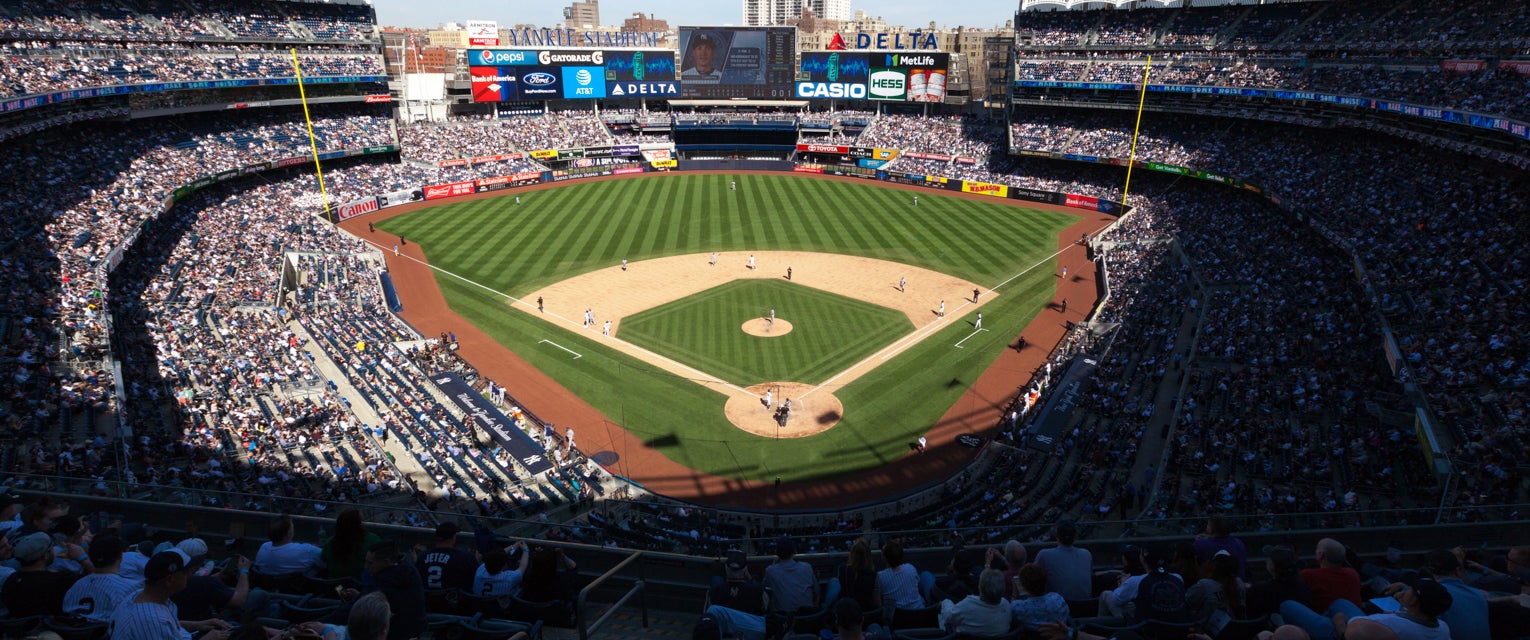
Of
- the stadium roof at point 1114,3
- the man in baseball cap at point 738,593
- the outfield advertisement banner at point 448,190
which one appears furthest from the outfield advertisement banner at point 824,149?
the man in baseball cap at point 738,593

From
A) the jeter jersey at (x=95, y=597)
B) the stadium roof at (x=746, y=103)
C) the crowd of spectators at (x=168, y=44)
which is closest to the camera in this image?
the jeter jersey at (x=95, y=597)

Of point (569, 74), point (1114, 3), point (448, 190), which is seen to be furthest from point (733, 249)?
point (1114, 3)

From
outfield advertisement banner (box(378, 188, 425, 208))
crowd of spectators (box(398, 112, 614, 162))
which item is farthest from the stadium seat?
crowd of spectators (box(398, 112, 614, 162))

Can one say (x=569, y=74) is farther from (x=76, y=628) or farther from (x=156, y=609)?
(x=156, y=609)

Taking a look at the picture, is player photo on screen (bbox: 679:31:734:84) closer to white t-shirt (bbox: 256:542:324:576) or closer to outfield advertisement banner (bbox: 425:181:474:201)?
outfield advertisement banner (bbox: 425:181:474:201)

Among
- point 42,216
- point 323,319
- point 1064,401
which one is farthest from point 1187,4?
point 42,216

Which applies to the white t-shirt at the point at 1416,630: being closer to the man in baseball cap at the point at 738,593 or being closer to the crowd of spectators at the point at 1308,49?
the man in baseball cap at the point at 738,593

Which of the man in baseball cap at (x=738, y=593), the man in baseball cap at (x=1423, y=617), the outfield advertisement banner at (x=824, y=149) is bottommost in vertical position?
the man in baseball cap at (x=738, y=593)

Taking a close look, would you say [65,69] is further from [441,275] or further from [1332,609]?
[1332,609]
